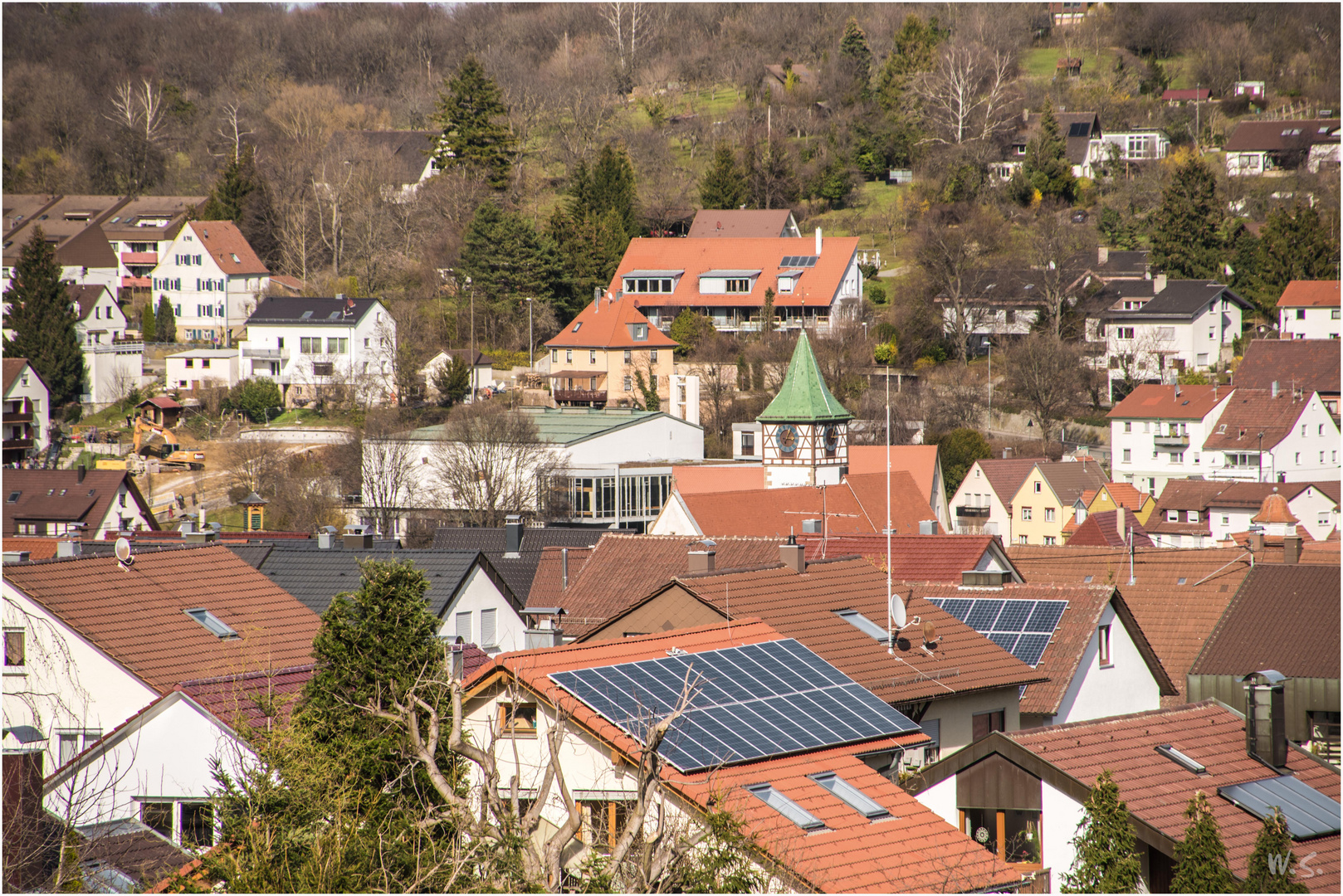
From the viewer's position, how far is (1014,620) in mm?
22828

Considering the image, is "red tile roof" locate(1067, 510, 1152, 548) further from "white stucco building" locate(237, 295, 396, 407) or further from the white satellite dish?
"white stucco building" locate(237, 295, 396, 407)

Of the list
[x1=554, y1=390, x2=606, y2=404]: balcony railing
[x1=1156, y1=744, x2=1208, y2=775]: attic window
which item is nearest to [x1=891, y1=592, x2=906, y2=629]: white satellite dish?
[x1=1156, y1=744, x2=1208, y2=775]: attic window

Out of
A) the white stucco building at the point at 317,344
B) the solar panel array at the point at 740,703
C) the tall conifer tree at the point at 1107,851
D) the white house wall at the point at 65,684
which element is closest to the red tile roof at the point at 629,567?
the white house wall at the point at 65,684

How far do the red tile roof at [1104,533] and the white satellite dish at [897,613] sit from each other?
2662cm

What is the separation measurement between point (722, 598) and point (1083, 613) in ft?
16.7

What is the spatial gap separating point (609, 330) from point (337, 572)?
48351 mm

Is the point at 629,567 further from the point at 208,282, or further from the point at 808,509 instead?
the point at 208,282

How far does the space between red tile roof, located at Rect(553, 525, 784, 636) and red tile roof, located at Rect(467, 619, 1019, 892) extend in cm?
901

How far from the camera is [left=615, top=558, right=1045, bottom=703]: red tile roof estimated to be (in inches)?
773

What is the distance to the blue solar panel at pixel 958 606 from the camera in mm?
23641

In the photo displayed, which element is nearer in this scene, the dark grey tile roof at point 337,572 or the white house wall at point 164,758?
the white house wall at point 164,758

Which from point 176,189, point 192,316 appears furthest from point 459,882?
point 176,189

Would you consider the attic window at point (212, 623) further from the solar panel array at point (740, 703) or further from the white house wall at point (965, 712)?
the white house wall at point (965, 712)

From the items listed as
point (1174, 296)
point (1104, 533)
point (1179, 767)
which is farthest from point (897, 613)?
point (1174, 296)
